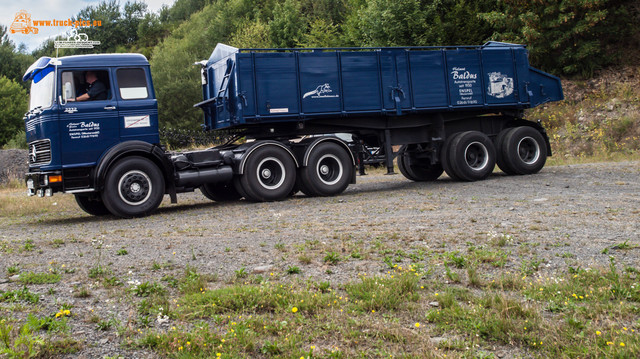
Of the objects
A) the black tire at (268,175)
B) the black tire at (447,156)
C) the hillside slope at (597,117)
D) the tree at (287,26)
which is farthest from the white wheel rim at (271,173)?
the tree at (287,26)

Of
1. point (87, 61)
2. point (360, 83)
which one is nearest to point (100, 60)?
point (87, 61)

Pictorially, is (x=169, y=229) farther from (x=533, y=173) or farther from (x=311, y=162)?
(x=533, y=173)

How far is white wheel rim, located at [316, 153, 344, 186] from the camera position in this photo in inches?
538

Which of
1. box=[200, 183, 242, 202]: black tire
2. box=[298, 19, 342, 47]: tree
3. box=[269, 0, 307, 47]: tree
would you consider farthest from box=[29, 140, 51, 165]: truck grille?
box=[269, 0, 307, 47]: tree

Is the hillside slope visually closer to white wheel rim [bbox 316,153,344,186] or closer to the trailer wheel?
the trailer wheel

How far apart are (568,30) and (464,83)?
1429 centimetres

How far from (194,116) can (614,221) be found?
44.6 m

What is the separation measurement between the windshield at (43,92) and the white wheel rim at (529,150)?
12.1 meters

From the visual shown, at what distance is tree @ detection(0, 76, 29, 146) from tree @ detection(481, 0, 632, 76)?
43046 mm

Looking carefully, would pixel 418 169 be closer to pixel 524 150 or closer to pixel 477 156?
pixel 477 156

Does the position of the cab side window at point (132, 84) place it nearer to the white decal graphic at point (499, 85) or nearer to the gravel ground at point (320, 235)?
the gravel ground at point (320, 235)

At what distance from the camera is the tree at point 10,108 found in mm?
52125

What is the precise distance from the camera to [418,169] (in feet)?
56.9

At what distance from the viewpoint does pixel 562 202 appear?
9.98 meters
